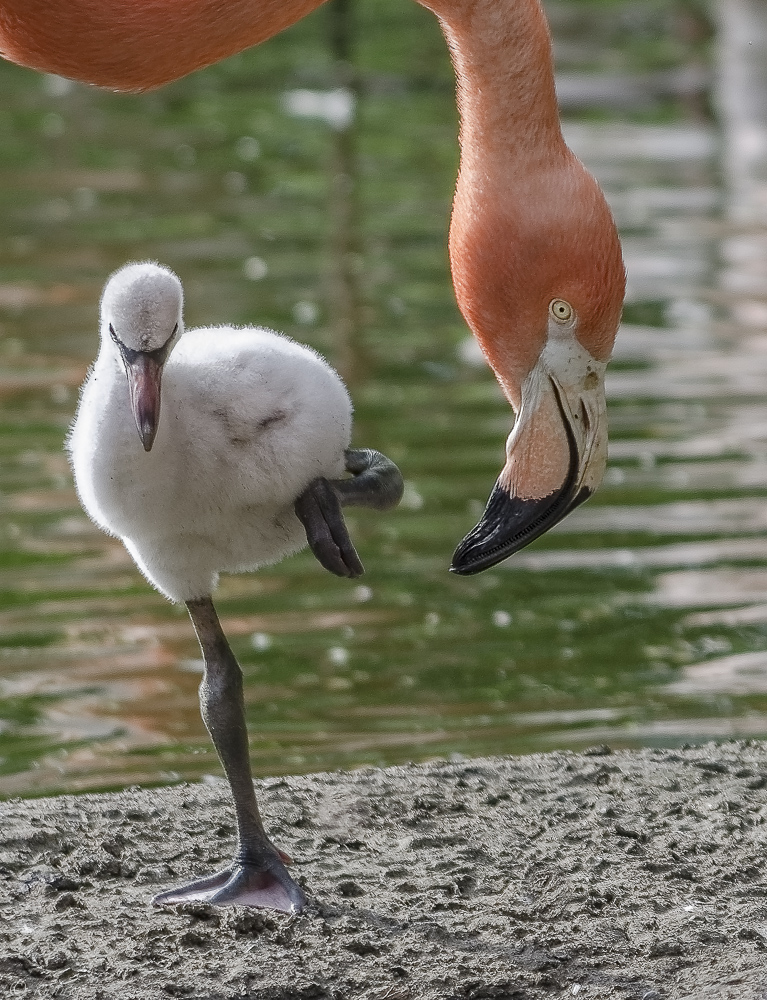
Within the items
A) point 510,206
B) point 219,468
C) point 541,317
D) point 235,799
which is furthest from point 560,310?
point 235,799

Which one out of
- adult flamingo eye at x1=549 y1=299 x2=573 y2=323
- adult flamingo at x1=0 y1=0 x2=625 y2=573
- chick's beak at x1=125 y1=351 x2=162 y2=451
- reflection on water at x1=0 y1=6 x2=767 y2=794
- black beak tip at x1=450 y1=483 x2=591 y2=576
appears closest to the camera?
chick's beak at x1=125 y1=351 x2=162 y2=451

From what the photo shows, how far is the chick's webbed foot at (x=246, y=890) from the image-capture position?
3.51 meters

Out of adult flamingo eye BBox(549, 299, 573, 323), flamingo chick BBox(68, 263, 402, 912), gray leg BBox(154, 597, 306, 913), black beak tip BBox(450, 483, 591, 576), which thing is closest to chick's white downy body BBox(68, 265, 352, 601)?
flamingo chick BBox(68, 263, 402, 912)

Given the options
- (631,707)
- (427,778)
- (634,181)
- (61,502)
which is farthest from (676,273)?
(427,778)

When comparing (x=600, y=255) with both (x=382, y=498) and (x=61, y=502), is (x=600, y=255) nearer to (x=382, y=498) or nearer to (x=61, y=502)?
(x=382, y=498)

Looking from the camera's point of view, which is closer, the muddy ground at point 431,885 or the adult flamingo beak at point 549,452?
the muddy ground at point 431,885

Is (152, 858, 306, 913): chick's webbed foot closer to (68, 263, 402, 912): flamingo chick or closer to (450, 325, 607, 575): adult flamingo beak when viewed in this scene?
(68, 263, 402, 912): flamingo chick

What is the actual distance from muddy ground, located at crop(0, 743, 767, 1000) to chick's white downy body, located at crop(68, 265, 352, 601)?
67 cm

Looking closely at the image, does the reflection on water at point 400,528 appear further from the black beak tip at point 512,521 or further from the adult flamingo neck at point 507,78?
the adult flamingo neck at point 507,78

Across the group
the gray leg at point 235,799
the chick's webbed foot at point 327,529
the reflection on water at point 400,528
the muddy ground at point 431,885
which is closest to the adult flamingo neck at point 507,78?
the chick's webbed foot at point 327,529

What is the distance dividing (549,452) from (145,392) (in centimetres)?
81

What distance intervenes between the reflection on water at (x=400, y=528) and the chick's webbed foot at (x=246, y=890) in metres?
0.77

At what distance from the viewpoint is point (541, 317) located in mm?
3420

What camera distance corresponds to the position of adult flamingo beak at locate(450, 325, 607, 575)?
3434mm
